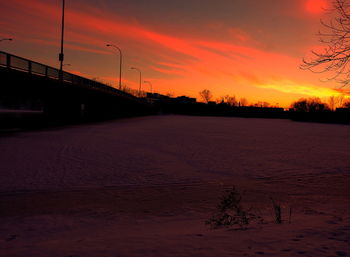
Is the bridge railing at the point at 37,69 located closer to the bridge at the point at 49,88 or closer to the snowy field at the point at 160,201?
the bridge at the point at 49,88

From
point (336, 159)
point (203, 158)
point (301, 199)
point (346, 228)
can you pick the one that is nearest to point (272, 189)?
point (301, 199)

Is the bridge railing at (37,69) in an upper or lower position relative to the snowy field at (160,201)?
upper

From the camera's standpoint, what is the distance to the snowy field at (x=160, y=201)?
482cm

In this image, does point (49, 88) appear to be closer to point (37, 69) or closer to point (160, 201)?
point (37, 69)

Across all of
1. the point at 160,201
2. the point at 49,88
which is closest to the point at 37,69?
the point at 49,88

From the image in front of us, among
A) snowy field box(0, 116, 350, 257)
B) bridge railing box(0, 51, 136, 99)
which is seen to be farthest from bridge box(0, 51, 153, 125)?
snowy field box(0, 116, 350, 257)

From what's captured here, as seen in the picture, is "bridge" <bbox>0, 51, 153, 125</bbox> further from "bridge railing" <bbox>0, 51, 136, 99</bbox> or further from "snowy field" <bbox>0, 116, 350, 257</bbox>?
"snowy field" <bbox>0, 116, 350, 257</bbox>

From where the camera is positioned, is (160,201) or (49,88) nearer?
(160,201)

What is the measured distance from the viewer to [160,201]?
9117mm

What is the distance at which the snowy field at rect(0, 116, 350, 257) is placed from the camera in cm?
482

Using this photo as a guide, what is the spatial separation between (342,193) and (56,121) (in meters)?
37.4

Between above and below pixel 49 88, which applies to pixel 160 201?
below

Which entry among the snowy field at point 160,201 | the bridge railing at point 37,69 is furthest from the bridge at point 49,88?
the snowy field at point 160,201

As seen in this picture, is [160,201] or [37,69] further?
[37,69]
